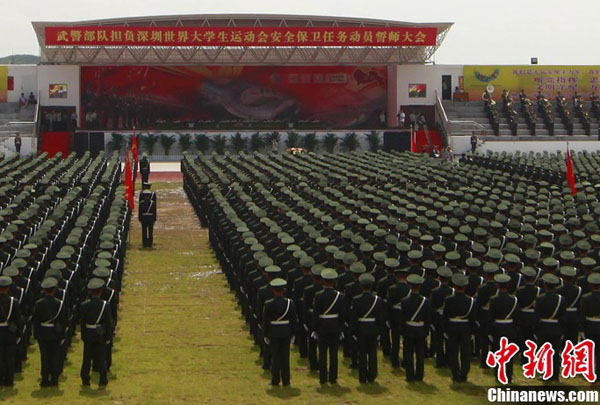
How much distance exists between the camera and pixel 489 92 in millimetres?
41000

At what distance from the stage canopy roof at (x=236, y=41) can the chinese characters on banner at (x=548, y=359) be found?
1171 inches

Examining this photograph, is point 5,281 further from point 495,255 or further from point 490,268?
point 495,255

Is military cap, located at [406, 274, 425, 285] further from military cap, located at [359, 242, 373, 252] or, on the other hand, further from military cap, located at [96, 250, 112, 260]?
military cap, located at [96, 250, 112, 260]

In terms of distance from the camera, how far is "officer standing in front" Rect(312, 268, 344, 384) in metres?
8.64

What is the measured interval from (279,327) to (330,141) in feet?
96.8

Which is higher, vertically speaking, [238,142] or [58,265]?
[238,142]

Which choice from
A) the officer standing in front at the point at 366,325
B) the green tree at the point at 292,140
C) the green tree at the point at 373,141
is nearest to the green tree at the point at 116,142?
Answer: the green tree at the point at 292,140

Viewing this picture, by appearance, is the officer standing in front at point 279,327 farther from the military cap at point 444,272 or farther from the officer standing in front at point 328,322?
the military cap at point 444,272

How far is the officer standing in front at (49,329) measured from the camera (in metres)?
8.54

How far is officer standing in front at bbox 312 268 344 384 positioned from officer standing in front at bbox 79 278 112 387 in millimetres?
1961

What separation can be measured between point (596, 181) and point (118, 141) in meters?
21.6

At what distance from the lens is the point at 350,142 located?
37.9m

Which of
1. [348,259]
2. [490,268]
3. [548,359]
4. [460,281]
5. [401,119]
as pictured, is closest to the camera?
[548,359]

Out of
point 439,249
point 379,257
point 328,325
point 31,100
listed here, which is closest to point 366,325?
point 328,325
